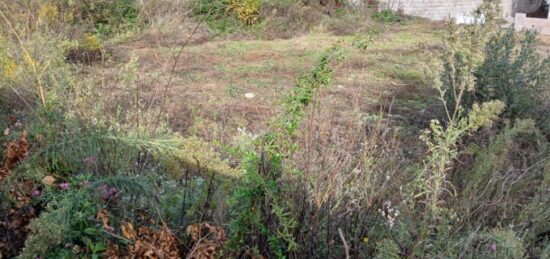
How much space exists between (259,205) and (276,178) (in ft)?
0.42

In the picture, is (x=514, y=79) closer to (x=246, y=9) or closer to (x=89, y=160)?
(x=89, y=160)

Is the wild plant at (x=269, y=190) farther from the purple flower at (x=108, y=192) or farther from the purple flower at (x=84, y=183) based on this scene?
the purple flower at (x=84, y=183)

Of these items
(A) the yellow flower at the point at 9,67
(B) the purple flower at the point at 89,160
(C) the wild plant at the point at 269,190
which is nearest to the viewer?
Answer: (C) the wild plant at the point at 269,190

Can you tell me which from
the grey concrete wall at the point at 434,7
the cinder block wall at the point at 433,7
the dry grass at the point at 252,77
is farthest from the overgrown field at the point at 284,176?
the cinder block wall at the point at 433,7

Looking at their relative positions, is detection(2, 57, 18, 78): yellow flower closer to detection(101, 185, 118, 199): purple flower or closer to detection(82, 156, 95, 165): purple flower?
detection(82, 156, 95, 165): purple flower

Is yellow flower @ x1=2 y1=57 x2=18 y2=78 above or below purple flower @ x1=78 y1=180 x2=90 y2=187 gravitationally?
above

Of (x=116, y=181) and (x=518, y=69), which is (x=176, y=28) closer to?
(x=518, y=69)

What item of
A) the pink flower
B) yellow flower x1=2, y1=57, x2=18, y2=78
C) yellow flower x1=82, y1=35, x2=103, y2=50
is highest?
yellow flower x1=2, y1=57, x2=18, y2=78

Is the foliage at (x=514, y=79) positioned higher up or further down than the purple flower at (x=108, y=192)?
further down

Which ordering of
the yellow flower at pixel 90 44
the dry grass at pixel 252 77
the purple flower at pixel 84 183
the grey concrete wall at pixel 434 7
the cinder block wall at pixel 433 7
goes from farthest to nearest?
1. the cinder block wall at pixel 433 7
2. the grey concrete wall at pixel 434 7
3. the yellow flower at pixel 90 44
4. the dry grass at pixel 252 77
5. the purple flower at pixel 84 183

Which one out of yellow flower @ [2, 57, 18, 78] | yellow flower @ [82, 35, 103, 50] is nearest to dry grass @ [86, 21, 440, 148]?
yellow flower @ [82, 35, 103, 50]

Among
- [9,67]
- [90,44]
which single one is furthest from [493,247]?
[90,44]

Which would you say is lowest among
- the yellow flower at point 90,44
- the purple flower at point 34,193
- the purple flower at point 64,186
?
the yellow flower at point 90,44

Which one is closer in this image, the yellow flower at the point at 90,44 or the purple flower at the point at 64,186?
the purple flower at the point at 64,186
